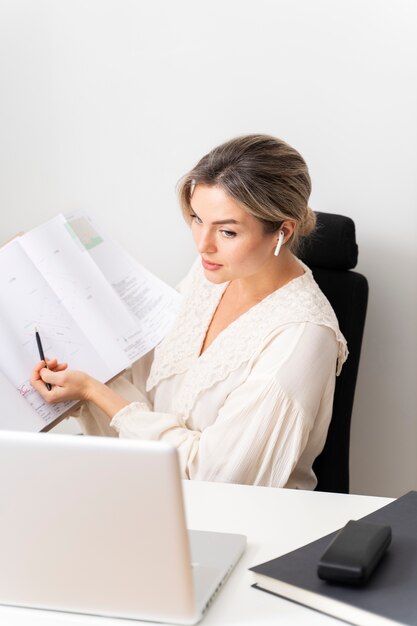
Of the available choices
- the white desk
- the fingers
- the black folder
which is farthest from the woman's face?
the black folder

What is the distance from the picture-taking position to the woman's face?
5.82ft

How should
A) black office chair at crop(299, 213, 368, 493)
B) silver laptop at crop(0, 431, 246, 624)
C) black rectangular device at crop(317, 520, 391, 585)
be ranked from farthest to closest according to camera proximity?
black office chair at crop(299, 213, 368, 493) → black rectangular device at crop(317, 520, 391, 585) → silver laptop at crop(0, 431, 246, 624)

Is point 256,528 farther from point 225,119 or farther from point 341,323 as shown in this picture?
point 225,119

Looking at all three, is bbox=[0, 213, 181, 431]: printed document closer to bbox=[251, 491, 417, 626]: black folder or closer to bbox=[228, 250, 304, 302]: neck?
bbox=[228, 250, 304, 302]: neck

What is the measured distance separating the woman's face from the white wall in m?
0.52

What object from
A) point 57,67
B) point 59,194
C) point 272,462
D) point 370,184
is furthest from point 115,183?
point 272,462

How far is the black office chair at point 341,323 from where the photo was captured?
2010 millimetres

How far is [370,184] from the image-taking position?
2225 millimetres

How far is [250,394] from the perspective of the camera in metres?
1.72

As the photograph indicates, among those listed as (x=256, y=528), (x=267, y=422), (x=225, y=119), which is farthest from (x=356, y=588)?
(x=225, y=119)

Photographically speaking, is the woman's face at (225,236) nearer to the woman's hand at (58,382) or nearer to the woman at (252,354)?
the woman at (252,354)

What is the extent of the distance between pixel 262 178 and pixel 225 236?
13 centimetres

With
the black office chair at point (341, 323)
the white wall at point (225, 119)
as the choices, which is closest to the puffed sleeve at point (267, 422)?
the black office chair at point (341, 323)

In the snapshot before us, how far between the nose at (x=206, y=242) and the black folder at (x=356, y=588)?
0.69 m
